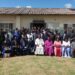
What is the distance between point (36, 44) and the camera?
1814 centimetres

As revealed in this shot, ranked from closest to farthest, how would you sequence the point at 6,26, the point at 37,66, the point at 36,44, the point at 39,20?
the point at 37,66 < the point at 36,44 < the point at 39,20 < the point at 6,26

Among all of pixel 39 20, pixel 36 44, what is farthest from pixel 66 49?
pixel 39 20

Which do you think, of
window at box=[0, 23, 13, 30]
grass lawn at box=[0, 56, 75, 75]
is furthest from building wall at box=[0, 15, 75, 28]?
grass lawn at box=[0, 56, 75, 75]

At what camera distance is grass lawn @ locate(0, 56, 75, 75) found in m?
12.8

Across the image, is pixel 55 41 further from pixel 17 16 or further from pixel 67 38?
pixel 17 16

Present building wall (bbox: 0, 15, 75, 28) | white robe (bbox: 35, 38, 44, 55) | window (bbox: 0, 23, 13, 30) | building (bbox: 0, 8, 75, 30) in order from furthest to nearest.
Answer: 1. window (bbox: 0, 23, 13, 30)
2. building wall (bbox: 0, 15, 75, 28)
3. building (bbox: 0, 8, 75, 30)
4. white robe (bbox: 35, 38, 44, 55)

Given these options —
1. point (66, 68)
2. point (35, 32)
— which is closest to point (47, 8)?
point (35, 32)

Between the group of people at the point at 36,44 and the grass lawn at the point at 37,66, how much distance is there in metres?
1.07

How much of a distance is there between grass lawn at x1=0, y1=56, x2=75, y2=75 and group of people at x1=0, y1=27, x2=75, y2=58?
1069 millimetres

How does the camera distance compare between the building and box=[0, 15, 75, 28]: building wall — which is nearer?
the building

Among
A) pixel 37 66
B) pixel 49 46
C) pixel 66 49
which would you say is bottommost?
pixel 37 66

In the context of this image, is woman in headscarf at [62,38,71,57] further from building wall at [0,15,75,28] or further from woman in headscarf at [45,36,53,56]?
building wall at [0,15,75,28]

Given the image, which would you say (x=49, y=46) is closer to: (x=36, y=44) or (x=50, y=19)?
(x=36, y=44)

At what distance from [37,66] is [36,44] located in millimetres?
3979
